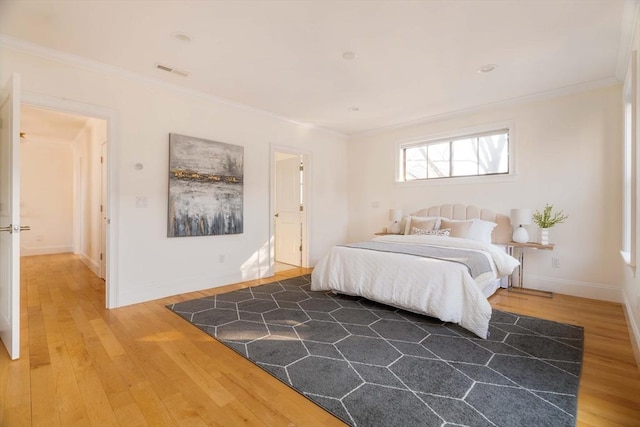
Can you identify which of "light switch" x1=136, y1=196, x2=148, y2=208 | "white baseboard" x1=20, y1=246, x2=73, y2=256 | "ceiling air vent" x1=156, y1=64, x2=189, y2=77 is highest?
"ceiling air vent" x1=156, y1=64, x2=189, y2=77

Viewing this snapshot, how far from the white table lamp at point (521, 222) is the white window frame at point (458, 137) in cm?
59

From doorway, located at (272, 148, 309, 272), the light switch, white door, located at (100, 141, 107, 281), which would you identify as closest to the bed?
doorway, located at (272, 148, 309, 272)

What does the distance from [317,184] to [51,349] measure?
421 centimetres

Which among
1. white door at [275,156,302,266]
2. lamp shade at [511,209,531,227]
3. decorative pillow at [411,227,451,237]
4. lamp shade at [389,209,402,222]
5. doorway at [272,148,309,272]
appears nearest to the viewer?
lamp shade at [511,209,531,227]

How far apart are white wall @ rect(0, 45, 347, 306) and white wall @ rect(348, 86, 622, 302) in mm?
3167

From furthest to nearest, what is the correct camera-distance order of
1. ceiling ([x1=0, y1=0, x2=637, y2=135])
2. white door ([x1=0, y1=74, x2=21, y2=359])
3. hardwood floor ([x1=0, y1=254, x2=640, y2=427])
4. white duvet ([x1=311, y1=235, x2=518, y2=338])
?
white duvet ([x1=311, y1=235, x2=518, y2=338]) < ceiling ([x1=0, y1=0, x2=637, y2=135]) < white door ([x1=0, y1=74, x2=21, y2=359]) < hardwood floor ([x1=0, y1=254, x2=640, y2=427])

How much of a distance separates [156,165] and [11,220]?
1.66m

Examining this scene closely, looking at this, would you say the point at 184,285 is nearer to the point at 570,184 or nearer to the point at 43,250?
the point at 570,184

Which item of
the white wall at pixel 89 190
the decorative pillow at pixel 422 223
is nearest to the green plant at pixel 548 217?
the decorative pillow at pixel 422 223

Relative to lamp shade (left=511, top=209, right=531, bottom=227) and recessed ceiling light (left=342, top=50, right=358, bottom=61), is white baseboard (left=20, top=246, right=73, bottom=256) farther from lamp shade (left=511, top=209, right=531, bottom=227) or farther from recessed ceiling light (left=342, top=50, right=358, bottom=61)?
lamp shade (left=511, top=209, right=531, bottom=227)

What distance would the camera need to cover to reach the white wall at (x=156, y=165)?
9.94 ft

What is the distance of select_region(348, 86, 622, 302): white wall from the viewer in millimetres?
3510

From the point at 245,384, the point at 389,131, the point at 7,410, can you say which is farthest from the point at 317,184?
the point at 7,410

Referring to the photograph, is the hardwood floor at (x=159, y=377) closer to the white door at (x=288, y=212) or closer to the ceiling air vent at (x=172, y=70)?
the ceiling air vent at (x=172, y=70)
